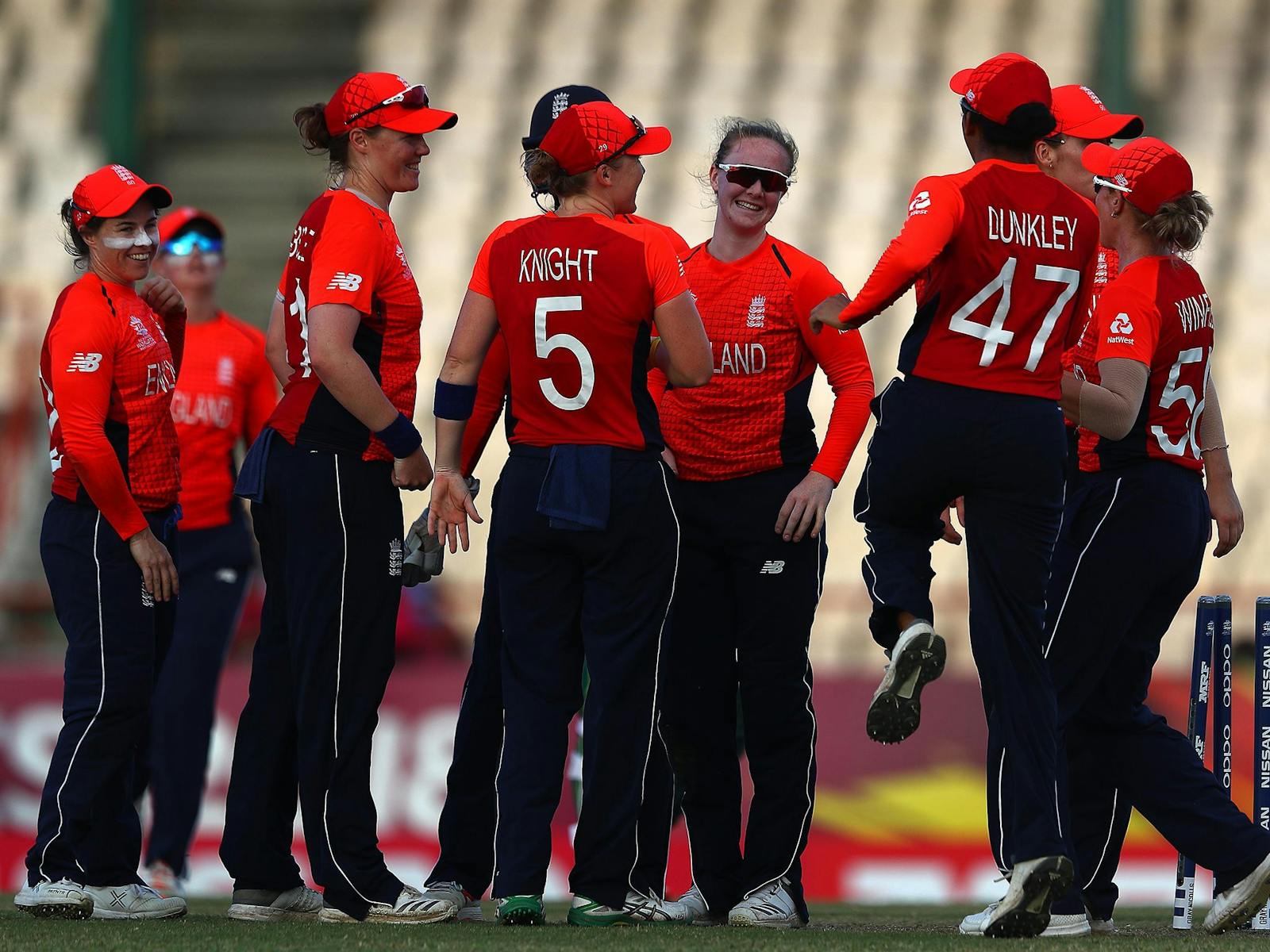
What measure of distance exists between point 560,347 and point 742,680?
3.39 feet

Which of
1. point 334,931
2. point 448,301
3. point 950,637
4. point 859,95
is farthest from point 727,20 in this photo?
point 334,931


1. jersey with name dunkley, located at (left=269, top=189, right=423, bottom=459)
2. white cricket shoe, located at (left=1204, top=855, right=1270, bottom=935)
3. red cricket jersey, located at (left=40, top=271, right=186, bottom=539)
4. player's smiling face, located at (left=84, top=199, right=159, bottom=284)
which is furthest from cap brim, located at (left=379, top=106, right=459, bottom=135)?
white cricket shoe, located at (left=1204, top=855, right=1270, bottom=935)

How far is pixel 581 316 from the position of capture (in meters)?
4.23

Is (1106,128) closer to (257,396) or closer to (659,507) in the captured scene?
(659,507)

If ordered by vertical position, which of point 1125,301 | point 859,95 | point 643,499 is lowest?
point 643,499

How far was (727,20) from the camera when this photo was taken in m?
13.8

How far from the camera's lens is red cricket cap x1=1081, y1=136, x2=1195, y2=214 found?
4391 millimetres

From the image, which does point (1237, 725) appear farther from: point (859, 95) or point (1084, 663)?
point (859, 95)

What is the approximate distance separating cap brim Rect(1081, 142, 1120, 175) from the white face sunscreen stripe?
237 cm

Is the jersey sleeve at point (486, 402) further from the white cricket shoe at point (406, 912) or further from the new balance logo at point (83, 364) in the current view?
the white cricket shoe at point (406, 912)

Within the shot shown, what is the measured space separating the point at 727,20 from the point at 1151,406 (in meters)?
9.89

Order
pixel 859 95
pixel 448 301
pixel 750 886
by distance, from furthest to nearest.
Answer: pixel 859 95
pixel 448 301
pixel 750 886

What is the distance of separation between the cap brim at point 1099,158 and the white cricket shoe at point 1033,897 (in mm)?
1662

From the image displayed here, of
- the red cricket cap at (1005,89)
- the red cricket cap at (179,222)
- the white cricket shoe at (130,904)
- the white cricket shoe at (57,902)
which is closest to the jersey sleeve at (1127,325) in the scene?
the red cricket cap at (1005,89)
